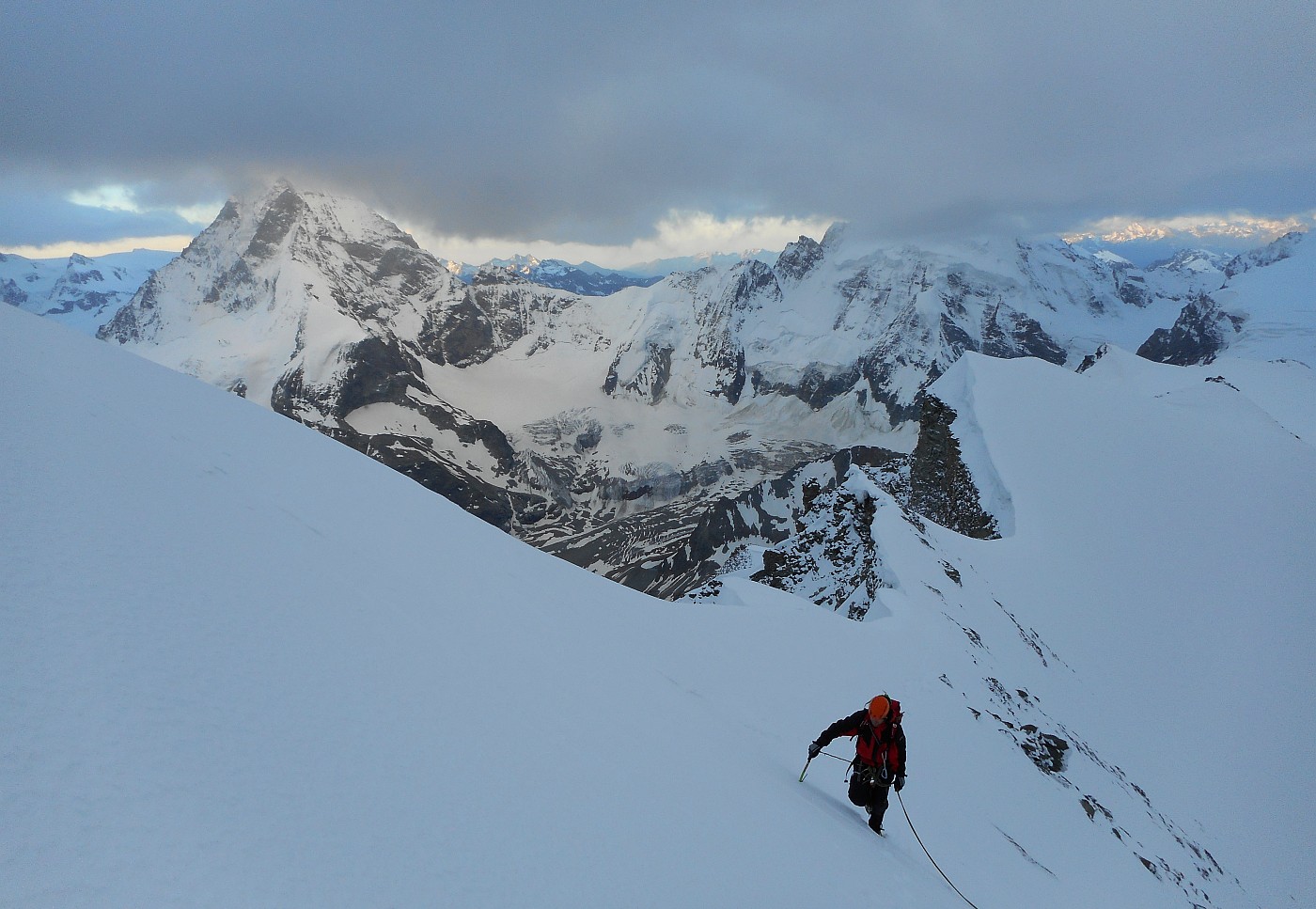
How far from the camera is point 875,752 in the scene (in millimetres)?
8773

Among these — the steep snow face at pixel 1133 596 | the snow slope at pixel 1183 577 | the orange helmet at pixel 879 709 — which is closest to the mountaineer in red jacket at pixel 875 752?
the orange helmet at pixel 879 709

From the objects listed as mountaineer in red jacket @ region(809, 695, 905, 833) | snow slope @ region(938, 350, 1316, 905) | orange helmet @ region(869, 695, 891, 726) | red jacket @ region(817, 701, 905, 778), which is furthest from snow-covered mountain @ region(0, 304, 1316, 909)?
orange helmet @ region(869, 695, 891, 726)

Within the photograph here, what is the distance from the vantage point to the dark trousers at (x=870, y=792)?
29.0 feet

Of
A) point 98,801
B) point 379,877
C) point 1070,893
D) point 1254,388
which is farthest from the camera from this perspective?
point 1254,388

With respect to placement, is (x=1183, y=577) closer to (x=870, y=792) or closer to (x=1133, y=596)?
(x=1133, y=596)

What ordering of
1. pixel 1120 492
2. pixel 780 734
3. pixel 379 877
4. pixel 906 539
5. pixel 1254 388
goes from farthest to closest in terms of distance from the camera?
pixel 1254 388 → pixel 1120 492 → pixel 906 539 → pixel 780 734 → pixel 379 877

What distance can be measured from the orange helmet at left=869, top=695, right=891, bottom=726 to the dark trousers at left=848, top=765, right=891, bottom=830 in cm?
84

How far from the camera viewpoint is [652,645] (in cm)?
1080

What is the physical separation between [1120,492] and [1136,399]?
14.4 m

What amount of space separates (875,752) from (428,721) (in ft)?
21.9

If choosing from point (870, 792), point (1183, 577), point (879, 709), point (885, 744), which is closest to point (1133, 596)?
point (1183, 577)

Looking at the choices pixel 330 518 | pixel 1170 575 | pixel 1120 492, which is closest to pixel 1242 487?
pixel 1120 492

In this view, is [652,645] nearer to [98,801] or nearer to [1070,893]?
[98,801]

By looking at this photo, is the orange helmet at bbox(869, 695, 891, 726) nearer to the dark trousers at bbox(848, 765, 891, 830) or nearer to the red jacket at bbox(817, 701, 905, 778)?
the red jacket at bbox(817, 701, 905, 778)
